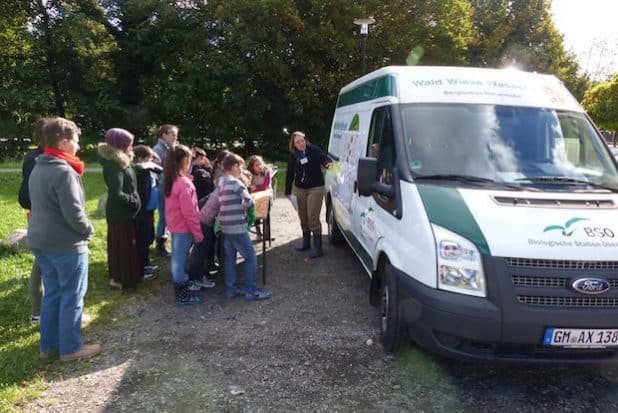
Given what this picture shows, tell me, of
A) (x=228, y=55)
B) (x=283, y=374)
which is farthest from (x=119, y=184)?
(x=228, y=55)

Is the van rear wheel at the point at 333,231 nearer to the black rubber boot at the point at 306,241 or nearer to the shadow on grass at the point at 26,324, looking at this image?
the black rubber boot at the point at 306,241

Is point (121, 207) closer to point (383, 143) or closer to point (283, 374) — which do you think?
point (283, 374)

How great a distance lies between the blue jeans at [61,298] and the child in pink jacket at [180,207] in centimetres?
125

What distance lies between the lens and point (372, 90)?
5.21 meters

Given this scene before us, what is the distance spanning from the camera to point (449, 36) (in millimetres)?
19453

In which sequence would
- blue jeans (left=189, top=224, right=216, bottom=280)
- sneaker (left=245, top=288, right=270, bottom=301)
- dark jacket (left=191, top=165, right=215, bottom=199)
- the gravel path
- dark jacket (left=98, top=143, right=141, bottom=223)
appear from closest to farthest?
1. the gravel path
2. dark jacket (left=98, top=143, right=141, bottom=223)
3. sneaker (left=245, top=288, right=270, bottom=301)
4. blue jeans (left=189, top=224, right=216, bottom=280)
5. dark jacket (left=191, top=165, right=215, bottom=199)

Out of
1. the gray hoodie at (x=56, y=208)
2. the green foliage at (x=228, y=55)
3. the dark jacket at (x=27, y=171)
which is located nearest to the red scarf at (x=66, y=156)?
the gray hoodie at (x=56, y=208)

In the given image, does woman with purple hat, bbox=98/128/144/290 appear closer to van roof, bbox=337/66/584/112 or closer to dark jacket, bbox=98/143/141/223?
dark jacket, bbox=98/143/141/223

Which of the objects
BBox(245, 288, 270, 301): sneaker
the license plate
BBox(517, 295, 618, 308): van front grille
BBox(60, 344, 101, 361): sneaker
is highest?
BBox(517, 295, 618, 308): van front grille

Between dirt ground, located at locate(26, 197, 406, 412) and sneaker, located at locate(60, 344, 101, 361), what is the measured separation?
0.06 meters

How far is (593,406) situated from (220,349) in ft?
9.63

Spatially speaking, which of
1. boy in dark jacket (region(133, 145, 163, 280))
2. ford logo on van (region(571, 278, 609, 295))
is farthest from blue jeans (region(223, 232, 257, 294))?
ford logo on van (region(571, 278, 609, 295))

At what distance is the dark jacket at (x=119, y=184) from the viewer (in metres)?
4.82

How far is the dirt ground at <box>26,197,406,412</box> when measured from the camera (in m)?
3.40
